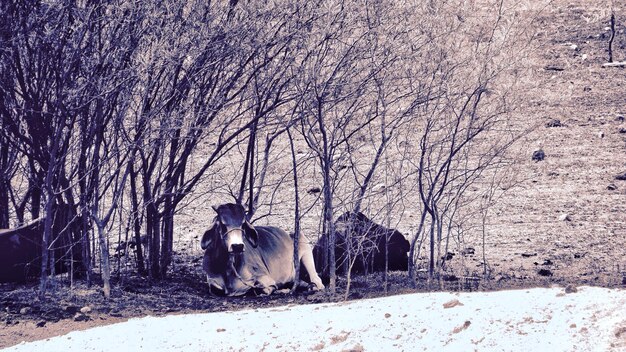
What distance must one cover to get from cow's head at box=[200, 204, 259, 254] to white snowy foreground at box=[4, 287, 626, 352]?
229 cm

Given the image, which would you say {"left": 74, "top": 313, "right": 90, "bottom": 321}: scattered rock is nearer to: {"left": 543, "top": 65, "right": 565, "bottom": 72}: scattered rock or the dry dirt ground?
the dry dirt ground

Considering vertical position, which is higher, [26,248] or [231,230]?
[231,230]

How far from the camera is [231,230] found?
39.4 ft

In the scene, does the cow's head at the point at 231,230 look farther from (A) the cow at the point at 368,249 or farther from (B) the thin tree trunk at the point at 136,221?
(A) the cow at the point at 368,249

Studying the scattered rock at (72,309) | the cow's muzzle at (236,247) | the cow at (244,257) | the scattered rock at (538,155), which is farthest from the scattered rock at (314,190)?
the scattered rock at (72,309)

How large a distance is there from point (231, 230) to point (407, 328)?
13.6 ft

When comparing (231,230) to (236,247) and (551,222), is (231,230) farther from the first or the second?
(551,222)

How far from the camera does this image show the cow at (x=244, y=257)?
475 inches

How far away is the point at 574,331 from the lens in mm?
7648

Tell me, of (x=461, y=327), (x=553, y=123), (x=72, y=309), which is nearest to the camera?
(x=461, y=327)

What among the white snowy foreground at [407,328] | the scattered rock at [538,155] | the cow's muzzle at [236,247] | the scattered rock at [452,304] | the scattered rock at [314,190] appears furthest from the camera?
the scattered rock at [538,155]

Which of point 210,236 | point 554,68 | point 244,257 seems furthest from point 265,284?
point 554,68

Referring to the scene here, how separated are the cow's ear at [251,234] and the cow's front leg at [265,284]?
407 millimetres

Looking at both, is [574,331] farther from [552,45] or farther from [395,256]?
[552,45]
